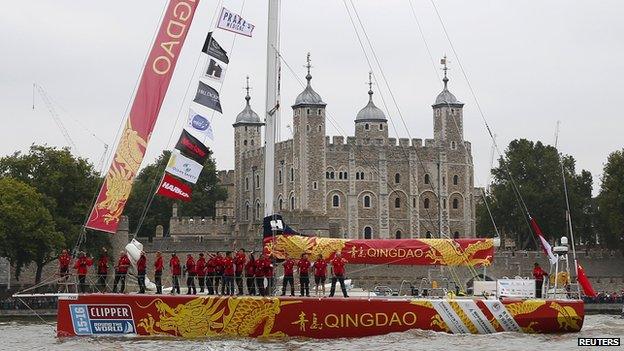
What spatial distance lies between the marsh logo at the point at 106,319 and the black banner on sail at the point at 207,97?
5.44 meters

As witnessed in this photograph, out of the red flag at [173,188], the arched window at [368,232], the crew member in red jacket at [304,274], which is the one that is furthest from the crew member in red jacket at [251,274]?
the arched window at [368,232]

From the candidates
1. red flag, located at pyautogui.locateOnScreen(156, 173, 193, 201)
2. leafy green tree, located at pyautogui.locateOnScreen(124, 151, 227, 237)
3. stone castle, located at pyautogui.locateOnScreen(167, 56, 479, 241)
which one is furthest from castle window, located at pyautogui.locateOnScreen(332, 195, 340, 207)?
red flag, located at pyautogui.locateOnScreen(156, 173, 193, 201)

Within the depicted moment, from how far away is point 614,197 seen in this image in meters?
87.8

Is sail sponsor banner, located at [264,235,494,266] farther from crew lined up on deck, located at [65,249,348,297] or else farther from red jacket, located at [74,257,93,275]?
red jacket, located at [74,257,93,275]

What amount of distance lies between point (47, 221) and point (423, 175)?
5002cm

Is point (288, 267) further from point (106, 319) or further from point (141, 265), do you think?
point (106, 319)

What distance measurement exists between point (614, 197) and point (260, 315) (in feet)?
189

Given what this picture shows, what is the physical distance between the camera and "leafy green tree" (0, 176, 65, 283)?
227 feet

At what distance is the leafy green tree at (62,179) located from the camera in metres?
75.3

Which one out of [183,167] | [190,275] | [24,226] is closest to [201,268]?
[190,275]

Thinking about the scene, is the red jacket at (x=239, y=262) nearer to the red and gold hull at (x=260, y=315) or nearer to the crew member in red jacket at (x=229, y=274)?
the crew member in red jacket at (x=229, y=274)

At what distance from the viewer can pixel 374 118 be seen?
11681 centimetres

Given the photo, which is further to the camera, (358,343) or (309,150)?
(309,150)

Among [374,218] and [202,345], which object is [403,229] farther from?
[202,345]
